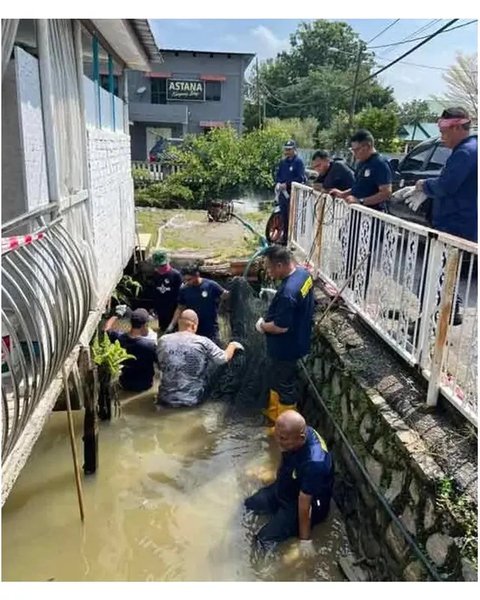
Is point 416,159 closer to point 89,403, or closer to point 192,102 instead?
point 89,403

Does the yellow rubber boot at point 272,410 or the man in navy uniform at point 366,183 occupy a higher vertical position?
the man in navy uniform at point 366,183

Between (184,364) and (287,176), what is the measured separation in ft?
14.3

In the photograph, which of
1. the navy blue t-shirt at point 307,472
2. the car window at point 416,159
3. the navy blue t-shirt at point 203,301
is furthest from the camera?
the car window at point 416,159

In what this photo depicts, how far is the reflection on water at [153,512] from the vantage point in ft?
13.0

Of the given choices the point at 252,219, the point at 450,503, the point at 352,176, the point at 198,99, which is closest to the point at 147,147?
the point at 198,99

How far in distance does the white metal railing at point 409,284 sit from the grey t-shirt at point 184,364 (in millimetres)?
1567

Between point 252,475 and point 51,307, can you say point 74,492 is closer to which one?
point 252,475

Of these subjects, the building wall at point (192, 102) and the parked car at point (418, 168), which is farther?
the building wall at point (192, 102)

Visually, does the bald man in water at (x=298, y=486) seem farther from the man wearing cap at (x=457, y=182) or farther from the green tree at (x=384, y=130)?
the green tree at (x=384, y=130)

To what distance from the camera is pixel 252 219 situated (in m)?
14.4

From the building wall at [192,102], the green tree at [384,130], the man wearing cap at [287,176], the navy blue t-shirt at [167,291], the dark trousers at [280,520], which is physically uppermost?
the building wall at [192,102]

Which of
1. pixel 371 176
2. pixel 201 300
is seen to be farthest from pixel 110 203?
pixel 371 176

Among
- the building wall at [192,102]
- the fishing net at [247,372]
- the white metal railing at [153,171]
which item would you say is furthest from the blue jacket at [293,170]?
the building wall at [192,102]

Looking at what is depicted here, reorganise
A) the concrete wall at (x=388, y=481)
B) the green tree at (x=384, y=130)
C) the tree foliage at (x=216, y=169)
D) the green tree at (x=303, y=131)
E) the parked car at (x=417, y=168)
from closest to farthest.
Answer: the concrete wall at (x=388, y=481) < the parked car at (x=417, y=168) < the tree foliage at (x=216, y=169) < the green tree at (x=384, y=130) < the green tree at (x=303, y=131)
